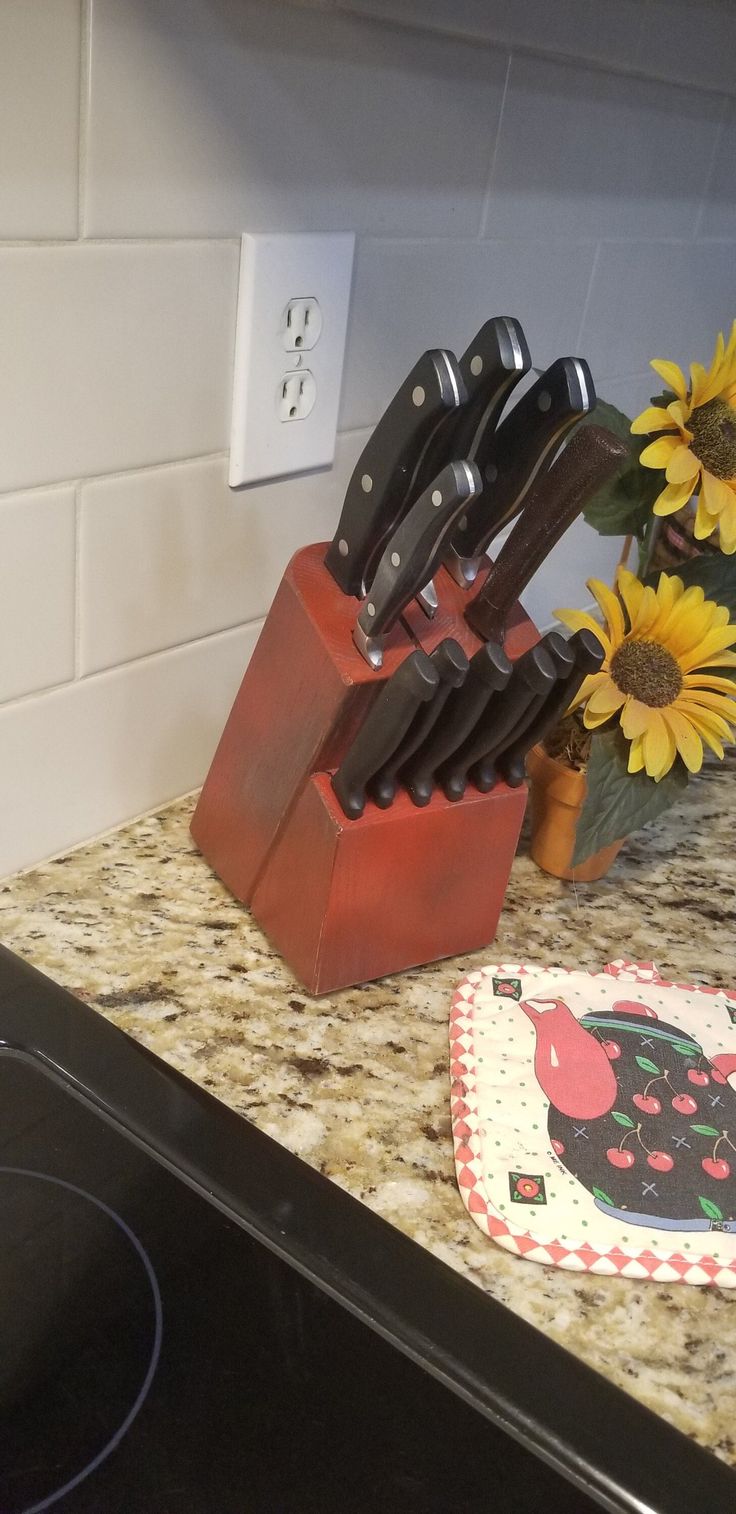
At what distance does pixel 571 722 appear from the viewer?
30.4 inches

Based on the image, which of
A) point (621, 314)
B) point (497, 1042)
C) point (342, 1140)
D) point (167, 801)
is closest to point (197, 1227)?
point (342, 1140)

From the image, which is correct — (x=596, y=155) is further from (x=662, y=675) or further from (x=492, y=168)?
(x=662, y=675)

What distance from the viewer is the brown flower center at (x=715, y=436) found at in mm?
686

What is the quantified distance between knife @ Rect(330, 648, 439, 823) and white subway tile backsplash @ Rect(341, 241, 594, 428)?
0.29m

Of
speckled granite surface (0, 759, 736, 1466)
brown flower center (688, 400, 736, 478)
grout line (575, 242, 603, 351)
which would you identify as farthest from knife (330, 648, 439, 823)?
grout line (575, 242, 603, 351)

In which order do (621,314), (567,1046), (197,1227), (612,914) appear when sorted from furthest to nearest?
(621,314)
(612,914)
(567,1046)
(197,1227)

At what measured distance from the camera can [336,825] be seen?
0.61m

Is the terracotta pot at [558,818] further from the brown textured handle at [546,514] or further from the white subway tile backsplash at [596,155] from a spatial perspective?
the white subway tile backsplash at [596,155]

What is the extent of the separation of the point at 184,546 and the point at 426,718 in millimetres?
225

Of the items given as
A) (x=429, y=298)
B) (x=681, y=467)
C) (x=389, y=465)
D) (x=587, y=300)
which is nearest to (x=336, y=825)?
(x=389, y=465)

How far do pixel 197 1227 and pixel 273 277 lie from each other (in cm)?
50

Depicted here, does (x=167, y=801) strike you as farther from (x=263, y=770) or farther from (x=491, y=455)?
(x=491, y=455)

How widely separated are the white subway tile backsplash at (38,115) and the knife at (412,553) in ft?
0.72

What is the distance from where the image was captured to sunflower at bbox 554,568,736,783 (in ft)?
2.29
